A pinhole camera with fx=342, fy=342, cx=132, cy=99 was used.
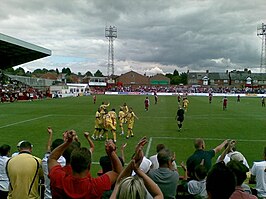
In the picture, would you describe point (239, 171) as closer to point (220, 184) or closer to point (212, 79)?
point (220, 184)

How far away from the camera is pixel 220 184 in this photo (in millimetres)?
3344

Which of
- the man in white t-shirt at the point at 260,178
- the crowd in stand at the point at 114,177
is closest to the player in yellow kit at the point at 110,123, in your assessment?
the crowd in stand at the point at 114,177

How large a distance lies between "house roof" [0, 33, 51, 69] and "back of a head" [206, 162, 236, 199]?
147 feet

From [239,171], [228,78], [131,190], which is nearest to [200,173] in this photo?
[239,171]

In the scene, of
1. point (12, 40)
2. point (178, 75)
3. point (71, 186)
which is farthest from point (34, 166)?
point (178, 75)

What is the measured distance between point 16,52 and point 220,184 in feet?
199

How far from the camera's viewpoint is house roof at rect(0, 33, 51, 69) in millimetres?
47812

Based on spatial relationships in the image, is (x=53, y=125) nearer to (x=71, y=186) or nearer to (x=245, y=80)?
(x=71, y=186)

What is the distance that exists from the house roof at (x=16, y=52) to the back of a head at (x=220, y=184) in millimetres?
44940

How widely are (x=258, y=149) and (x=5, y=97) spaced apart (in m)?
46.3

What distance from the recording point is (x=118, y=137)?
19984 mm

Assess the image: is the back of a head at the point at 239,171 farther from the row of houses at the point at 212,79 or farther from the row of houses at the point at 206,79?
the row of houses at the point at 212,79

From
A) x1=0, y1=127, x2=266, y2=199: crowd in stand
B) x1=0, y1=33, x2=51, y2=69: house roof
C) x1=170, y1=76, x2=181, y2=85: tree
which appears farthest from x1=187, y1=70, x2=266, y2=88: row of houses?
x1=0, y1=127, x2=266, y2=199: crowd in stand

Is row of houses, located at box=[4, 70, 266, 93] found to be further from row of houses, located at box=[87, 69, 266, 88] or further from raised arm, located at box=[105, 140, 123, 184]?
raised arm, located at box=[105, 140, 123, 184]
